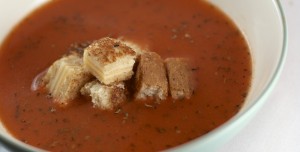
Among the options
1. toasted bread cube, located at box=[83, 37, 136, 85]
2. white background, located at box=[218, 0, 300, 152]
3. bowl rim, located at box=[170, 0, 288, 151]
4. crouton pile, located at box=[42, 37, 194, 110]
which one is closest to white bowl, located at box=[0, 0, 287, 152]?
bowl rim, located at box=[170, 0, 288, 151]

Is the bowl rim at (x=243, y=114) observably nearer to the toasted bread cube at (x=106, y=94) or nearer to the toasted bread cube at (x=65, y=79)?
the toasted bread cube at (x=106, y=94)

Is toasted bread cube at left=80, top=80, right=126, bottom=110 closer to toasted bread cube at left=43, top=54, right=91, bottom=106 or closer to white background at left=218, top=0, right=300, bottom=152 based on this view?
toasted bread cube at left=43, top=54, right=91, bottom=106

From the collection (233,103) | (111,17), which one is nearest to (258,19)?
(233,103)

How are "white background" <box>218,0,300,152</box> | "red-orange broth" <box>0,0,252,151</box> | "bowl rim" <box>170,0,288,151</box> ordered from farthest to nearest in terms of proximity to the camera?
"white background" <box>218,0,300,152</box>, "red-orange broth" <box>0,0,252,151</box>, "bowl rim" <box>170,0,288,151</box>

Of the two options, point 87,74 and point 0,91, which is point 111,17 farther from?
point 0,91

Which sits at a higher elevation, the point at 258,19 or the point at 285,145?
the point at 258,19


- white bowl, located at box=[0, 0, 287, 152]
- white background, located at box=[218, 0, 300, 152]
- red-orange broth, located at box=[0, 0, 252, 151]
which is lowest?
white background, located at box=[218, 0, 300, 152]

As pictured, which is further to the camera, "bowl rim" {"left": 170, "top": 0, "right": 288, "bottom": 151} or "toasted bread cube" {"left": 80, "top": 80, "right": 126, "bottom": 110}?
"toasted bread cube" {"left": 80, "top": 80, "right": 126, "bottom": 110}
